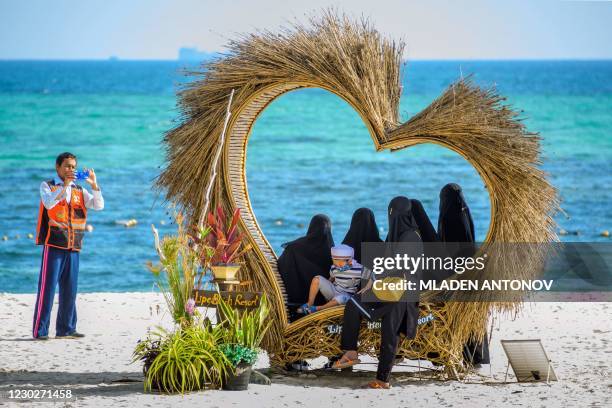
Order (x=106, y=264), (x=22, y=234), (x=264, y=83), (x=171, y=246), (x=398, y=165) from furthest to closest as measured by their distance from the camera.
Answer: (x=398, y=165)
(x=22, y=234)
(x=106, y=264)
(x=264, y=83)
(x=171, y=246)

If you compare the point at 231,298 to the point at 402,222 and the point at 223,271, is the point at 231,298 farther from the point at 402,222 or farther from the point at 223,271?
the point at 402,222

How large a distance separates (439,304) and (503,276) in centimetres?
49

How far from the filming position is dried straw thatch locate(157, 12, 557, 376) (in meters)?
8.04

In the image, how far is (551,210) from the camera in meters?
8.18

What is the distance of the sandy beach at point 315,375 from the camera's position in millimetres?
7676

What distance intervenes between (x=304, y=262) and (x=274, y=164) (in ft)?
102

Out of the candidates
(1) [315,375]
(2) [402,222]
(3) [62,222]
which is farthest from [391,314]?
(3) [62,222]

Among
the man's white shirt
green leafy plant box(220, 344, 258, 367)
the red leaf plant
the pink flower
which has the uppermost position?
the man's white shirt

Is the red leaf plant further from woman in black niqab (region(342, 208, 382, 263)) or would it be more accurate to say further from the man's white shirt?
the man's white shirt

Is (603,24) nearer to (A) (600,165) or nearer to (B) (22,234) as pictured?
(A) (600,165)

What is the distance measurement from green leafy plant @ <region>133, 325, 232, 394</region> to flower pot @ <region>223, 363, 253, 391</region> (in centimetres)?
4

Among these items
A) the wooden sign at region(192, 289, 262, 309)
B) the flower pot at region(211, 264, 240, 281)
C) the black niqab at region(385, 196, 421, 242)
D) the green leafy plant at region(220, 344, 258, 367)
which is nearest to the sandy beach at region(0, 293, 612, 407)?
the green leafy plant at region(220, 344, 258, 367)

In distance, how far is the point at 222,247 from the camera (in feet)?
26.8

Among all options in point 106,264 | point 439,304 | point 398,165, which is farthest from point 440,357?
point 398,165
